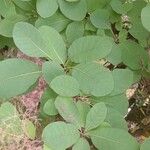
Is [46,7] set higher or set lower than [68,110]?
higher

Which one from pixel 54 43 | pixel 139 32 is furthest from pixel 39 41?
pixel 139 32

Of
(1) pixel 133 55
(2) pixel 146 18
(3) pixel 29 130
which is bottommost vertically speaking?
(3) pixel 29 130

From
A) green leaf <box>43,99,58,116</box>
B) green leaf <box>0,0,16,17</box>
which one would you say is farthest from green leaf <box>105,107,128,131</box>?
green leaf <box>0,0,16,17</box>

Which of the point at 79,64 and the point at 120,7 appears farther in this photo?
the point at 120,7

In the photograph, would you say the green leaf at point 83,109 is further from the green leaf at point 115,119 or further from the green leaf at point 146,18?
the green leaf at point 146,18

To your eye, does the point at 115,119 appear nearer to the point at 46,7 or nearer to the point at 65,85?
the point at 65,85

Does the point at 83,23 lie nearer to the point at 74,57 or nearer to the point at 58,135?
the point at 74,57

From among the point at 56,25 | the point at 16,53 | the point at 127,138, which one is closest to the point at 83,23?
the point at 56,25
